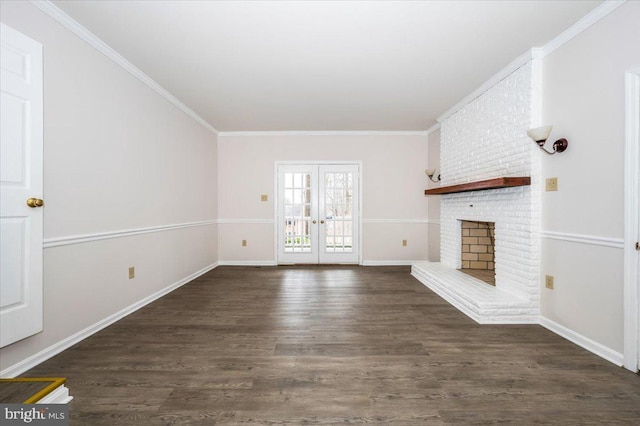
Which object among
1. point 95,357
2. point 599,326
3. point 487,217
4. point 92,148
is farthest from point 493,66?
point 95,357

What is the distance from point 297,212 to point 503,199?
3.56 m

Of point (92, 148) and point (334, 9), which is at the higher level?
point (334, 9)

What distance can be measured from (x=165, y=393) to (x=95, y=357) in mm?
846

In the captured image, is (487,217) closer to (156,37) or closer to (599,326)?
(599,326)

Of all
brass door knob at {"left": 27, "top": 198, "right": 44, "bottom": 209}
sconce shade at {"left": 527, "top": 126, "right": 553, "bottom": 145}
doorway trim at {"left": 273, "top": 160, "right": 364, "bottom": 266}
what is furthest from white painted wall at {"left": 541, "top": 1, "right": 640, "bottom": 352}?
brass door knob at {"left": 27, "top": 198, "right": 44, "bottom": 209}

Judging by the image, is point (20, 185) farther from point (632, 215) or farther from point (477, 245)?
point (477, 245)

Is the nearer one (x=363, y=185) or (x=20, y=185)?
(x=20, y=185)

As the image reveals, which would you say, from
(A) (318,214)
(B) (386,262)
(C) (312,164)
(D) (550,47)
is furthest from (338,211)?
(D) (550,47)

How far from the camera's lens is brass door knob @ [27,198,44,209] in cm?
199

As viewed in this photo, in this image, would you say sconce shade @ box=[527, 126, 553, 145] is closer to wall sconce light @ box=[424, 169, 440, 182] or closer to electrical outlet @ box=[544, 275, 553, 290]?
electrical outlet @ box=[544, 275, 553, 290]

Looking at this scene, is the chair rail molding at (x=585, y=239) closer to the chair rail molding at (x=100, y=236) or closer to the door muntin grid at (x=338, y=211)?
the door muntin grid at (x=338, y=211)

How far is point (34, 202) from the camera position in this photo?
200cm

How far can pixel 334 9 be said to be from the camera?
2.24 meters

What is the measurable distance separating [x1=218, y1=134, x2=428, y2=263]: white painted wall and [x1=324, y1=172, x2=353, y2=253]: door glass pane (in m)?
0.29
